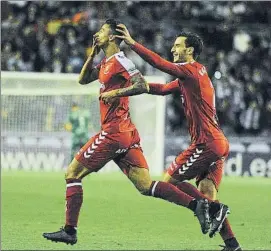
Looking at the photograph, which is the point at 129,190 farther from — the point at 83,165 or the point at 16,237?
the point at 83,165

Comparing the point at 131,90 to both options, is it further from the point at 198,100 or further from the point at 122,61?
the point at 198,100

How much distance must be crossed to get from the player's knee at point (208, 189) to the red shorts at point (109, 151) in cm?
64

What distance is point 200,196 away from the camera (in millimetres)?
9320

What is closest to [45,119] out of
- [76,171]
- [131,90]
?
[76,171]

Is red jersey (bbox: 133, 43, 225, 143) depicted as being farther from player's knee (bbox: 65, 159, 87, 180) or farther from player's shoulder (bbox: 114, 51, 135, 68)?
player's knee (bbox: 65, 159, 87, 180)

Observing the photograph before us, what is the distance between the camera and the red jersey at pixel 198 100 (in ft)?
29.8

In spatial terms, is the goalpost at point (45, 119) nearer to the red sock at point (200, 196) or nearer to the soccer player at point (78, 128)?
the soccer player at point (78, 128)

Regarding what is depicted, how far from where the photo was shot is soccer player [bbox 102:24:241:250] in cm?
909

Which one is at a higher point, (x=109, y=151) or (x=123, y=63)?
(x=123, y=63)

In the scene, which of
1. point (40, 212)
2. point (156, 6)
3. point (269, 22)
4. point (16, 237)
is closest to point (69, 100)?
point (156, 6)

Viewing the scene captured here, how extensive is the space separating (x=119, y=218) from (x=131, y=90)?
4.89 metres

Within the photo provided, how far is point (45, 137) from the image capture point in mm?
24047

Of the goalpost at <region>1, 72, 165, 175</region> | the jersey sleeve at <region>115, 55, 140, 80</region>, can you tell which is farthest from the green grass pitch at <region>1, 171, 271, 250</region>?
the goalpost at <region>1, 72, 165, 175</region>

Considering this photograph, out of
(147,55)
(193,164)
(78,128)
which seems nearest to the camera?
(147,55)
